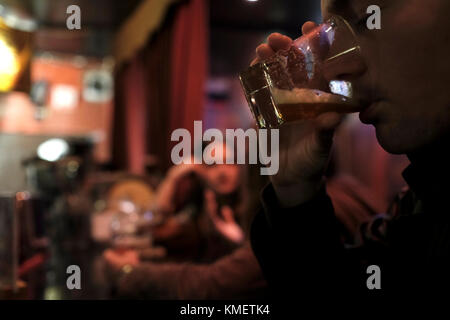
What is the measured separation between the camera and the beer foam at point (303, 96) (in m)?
0.52

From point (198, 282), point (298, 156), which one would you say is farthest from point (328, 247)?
point (198, 282)

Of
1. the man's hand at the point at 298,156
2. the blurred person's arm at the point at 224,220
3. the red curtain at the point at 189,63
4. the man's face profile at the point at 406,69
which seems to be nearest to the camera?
the man's face profile at the point at 406,69

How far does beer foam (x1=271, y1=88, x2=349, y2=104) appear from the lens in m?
0.52

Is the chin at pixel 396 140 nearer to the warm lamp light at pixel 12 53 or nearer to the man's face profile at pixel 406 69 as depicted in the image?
the man's face profile at pixel 406 69

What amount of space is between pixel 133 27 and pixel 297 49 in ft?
10.4

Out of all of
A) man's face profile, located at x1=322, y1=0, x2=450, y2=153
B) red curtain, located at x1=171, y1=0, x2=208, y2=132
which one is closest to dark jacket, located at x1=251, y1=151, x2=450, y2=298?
man's face profile, located at x1=322, y1=0, x2=450, y2=153

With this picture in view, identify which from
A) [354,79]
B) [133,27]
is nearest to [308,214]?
[354,79]

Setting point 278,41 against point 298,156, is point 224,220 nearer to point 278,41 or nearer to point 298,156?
point 298,156

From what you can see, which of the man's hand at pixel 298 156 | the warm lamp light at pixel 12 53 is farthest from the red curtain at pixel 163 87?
the man's hand at pixel 298 156

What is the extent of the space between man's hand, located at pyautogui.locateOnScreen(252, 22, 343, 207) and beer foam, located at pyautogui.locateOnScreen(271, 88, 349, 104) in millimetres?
48

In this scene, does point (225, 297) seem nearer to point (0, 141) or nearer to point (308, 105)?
point (308, 105)

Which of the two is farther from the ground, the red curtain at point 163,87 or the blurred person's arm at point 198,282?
the red curtain at point 163,87

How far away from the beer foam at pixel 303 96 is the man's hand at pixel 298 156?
1.9 inches

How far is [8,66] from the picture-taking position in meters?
0.92
